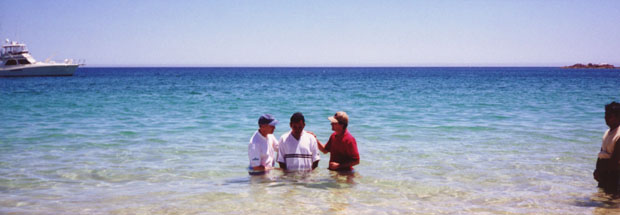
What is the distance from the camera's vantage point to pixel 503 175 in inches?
296

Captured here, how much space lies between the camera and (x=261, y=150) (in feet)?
21.0

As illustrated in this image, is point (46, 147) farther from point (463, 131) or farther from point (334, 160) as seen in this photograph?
point (463, 131)

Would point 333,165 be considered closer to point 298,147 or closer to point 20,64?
point 298,147

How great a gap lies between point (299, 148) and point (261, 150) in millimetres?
541

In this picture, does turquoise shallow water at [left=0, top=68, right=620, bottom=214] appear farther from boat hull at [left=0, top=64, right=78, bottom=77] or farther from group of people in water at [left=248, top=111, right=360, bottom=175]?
boat hull at [left=0, top=64, right=78, bottom=77]

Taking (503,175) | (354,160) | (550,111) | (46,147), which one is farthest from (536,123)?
(46,147)

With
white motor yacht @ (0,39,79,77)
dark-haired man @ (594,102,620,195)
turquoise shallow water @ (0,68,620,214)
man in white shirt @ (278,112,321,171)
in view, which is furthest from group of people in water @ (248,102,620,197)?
white motor yacht @ (0,39,79,77)

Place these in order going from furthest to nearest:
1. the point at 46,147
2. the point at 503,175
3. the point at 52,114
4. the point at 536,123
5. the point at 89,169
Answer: the point at 52,114 → the point at 536,123 → the point at 46,147 → the point at 89,169 → the point at 503,175

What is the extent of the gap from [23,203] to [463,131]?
10.5m

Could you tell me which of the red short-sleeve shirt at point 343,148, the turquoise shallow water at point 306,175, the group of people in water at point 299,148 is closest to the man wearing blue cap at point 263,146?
the group of people in water at point 299,148

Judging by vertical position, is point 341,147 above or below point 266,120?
below

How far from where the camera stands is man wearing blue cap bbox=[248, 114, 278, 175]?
20.1 feet

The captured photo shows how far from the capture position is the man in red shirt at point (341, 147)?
6215mm

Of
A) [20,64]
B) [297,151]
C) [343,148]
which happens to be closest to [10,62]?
[20,64]
